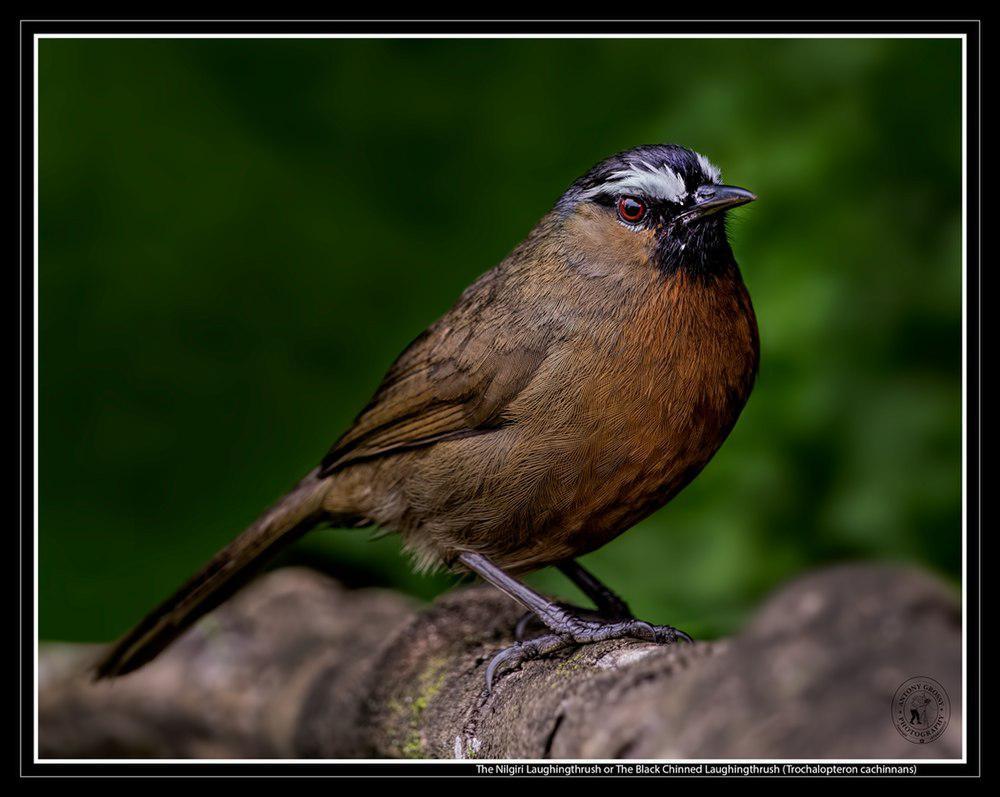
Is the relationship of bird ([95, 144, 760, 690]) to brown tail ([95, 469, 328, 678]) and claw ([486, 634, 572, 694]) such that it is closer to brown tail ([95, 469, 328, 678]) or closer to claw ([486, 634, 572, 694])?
claw ([486, 634, 572, 694])

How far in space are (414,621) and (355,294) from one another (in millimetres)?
1850

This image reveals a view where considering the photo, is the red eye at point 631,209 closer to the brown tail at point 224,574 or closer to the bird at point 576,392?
the bird at point 576,392

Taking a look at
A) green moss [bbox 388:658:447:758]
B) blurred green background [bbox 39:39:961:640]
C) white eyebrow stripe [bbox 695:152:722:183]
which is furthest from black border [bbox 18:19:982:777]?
blurred green background [bbox 39:39:961:640]

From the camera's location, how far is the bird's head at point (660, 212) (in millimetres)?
3508

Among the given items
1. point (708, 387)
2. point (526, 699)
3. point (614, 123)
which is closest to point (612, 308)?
point (708, 387)

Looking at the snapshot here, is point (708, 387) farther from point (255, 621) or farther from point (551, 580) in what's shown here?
point (255, 621)

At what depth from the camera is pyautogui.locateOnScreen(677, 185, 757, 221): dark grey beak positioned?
11.2 feet

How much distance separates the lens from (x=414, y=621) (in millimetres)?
4305

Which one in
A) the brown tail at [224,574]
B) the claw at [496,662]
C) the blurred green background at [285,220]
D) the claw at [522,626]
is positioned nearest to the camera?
the claw at [496,662]

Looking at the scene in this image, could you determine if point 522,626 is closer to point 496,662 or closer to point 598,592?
point 598,592

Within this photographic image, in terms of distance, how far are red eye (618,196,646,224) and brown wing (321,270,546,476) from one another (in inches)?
20.4

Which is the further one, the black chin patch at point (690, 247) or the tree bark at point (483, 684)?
the black chin patch at point (690, 247)
